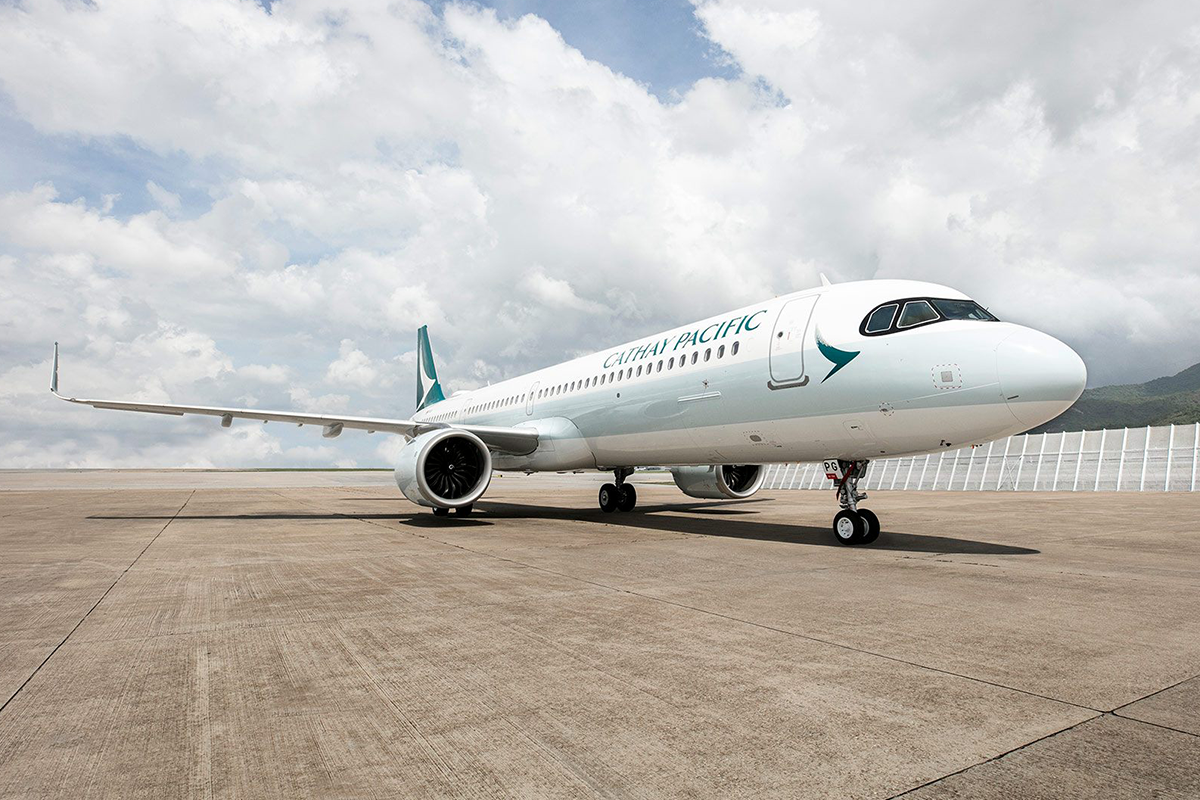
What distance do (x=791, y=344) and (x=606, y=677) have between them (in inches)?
293

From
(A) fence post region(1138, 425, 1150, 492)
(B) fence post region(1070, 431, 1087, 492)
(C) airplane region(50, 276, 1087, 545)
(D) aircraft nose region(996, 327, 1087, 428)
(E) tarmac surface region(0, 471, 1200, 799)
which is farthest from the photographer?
(B) fence post region(1070, 431, 1087, 492)

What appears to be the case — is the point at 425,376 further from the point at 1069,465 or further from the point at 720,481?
the point at 1069,465

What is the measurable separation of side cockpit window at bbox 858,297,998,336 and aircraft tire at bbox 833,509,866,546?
2614mm

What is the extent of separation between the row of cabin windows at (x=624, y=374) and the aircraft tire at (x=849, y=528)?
3.06 m

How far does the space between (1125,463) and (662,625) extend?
32218 mm

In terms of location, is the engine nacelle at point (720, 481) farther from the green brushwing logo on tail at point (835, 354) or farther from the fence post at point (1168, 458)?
the fence post at point (1168, 458)

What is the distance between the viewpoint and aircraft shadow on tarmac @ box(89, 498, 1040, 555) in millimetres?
9555

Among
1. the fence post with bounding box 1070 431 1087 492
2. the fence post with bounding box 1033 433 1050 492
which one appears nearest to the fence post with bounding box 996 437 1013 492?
the fence post with bounding box 1033 433 1050 492

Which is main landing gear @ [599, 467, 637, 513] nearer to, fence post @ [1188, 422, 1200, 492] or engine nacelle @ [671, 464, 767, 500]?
engine nacelle @ [671, 464, 767, 500]

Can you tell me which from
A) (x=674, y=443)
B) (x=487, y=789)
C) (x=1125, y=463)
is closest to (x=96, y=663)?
(x=487, y=789)

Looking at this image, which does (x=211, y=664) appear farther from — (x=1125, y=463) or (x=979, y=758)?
(x=1125, y=463)

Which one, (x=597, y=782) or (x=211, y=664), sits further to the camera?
(x=211, y=664)

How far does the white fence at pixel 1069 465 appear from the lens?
27.2 m

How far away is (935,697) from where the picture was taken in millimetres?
3268
